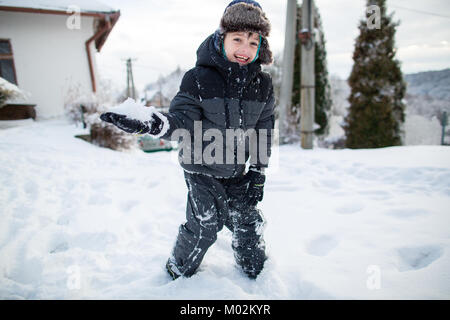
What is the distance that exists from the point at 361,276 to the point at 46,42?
35.5 ft

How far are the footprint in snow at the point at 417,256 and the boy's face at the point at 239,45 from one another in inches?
63.0

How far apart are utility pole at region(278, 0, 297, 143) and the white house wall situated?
247 inches

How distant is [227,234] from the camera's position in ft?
7.04

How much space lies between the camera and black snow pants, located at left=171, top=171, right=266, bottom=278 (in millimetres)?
1452

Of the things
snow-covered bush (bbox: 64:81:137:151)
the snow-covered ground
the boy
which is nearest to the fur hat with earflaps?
the boy

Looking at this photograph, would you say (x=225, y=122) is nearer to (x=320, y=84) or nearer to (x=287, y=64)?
(x=287, y=64)

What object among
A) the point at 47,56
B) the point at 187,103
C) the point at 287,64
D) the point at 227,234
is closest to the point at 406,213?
the point at 227,234

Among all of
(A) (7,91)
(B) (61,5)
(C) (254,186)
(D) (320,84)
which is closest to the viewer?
(C) (254,186)

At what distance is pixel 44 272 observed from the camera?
1.60 meters

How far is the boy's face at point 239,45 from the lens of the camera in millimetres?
1386

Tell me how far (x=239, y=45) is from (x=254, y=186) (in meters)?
0.83

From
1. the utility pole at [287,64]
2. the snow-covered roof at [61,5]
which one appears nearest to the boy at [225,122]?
the utility pole at [287,64]

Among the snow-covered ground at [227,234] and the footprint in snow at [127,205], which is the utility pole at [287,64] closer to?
the snow-covered ground at [227,234]

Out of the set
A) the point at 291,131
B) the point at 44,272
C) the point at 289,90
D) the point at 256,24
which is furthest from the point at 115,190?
the point at 289,90
